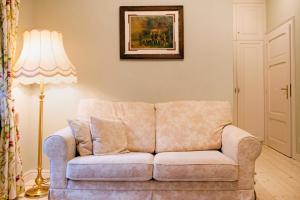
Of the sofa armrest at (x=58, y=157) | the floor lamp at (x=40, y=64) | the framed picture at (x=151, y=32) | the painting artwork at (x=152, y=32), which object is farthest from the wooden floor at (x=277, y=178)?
the painting artwork at (x=152, y=32)

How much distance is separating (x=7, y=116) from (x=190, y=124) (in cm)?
166

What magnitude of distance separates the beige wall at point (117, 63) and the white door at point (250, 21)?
2.39 metres


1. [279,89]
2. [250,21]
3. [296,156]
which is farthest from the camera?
[250,21]

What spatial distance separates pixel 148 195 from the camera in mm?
2199

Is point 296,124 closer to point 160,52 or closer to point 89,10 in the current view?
point 160,52

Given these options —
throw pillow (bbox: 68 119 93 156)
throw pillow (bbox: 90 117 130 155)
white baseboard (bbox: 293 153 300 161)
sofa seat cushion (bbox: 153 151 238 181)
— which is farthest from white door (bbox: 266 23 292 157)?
throw pillow (bbox: 68 119 93 156)

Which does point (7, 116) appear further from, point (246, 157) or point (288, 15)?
point (288, 15)

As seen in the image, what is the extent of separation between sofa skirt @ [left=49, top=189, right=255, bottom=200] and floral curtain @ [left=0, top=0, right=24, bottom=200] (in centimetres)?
44

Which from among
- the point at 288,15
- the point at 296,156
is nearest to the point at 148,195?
the point at 296,156

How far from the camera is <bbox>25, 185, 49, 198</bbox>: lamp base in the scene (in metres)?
2.54

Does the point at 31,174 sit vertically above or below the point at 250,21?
below

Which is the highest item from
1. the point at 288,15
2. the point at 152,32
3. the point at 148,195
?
the point at 288,15

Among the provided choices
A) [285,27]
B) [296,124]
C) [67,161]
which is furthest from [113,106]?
[285,27]

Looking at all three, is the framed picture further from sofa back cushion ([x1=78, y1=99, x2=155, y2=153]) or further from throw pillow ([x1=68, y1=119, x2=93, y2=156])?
throw pillow ([x1=68, y1=119, x2=93, y2=156])
